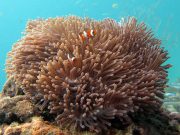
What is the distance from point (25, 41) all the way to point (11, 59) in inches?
18.2

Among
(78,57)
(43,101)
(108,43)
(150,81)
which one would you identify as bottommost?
(43,101)

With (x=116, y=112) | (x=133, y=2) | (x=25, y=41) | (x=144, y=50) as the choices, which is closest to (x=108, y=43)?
(x=144, y=50)

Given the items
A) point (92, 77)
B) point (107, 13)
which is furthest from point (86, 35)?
point (107, 13)

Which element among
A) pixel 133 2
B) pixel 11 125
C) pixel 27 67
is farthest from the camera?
pixel 133 2

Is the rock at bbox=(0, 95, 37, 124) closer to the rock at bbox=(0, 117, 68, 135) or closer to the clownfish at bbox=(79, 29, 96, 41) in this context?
the rock at bbox=(0, 117, 68, 135)

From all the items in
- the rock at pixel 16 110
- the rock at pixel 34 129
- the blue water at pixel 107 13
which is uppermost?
the blue water at pixel 107 13

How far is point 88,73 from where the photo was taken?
3180mm

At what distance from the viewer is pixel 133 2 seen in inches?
2413

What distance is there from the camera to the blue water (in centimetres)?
5293

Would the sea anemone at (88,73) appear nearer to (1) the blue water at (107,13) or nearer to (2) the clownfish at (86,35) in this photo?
(2) the clownfish at (86,35)

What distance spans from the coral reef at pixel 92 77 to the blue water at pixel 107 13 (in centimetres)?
1168

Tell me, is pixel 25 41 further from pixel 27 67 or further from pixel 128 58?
pixel 128 58

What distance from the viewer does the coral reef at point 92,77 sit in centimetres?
312

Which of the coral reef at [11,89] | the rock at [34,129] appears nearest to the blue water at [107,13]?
the coral reef at [11,89]
